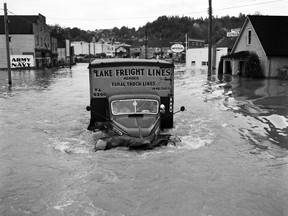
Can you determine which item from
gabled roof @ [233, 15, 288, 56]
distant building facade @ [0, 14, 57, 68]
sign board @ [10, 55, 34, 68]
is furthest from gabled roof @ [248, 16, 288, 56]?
distant building facade @ [0, 14, 57, 68]

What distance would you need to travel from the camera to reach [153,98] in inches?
520

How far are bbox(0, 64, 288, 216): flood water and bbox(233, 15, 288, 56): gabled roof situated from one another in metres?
19.8

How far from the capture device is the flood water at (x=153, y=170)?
7605 millimetres

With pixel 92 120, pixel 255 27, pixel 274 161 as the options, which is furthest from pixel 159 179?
pixel 255 27

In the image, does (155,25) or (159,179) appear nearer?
(159,179)

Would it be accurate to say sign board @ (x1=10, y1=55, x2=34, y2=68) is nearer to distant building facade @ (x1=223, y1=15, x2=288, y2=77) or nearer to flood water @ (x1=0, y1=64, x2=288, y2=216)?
distant building facade @ (x1=223, y1=15, x2=288, y2=77)

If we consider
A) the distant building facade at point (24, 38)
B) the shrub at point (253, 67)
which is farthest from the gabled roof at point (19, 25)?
the shrub at point (253, 67)

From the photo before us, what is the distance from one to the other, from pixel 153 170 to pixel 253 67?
30.4m

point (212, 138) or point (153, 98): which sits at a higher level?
point (153, 98)

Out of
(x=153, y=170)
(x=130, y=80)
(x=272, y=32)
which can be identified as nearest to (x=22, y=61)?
(x=272, y=32)

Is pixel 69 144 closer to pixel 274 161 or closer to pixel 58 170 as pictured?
pixel 58 170

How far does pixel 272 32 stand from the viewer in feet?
126

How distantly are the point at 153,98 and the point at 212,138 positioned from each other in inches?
98.7

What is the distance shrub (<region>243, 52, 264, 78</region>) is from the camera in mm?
37500
